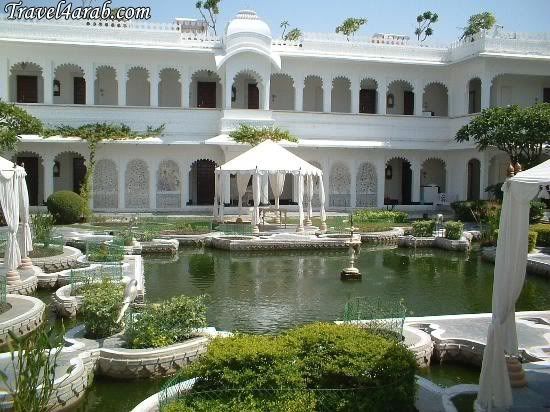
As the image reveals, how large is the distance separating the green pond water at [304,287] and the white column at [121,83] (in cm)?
983

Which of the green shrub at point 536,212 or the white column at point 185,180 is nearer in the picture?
the green shrub at point 536,212

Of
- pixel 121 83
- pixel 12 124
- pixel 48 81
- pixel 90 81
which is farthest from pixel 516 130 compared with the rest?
pixel 48 81

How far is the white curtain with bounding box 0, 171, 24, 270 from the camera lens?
12.6 m

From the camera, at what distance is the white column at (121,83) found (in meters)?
26.0

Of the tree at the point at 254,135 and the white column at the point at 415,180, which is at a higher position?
the tree at the point at 254,135

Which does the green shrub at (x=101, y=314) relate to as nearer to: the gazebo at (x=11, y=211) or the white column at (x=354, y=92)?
the gazebo at (x=11, y=211)

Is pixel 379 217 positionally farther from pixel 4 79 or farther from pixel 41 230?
pixel 4 79

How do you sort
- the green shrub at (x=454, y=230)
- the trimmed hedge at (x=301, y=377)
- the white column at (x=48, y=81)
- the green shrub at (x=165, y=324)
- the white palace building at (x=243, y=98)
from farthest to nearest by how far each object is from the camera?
the white palace building at (x=243, y=98) < the white column at (x=48, y=81) < the green shrub at (x=454, y=230) < the green shrub at (x=165, y=324) < the trimmed hedge at (x=301, y=377)

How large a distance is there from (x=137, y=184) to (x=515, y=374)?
21.1m

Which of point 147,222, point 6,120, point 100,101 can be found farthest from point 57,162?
point 147,222

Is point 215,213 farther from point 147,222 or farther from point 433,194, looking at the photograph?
point 433,194

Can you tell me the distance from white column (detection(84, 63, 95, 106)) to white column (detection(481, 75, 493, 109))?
638 inches

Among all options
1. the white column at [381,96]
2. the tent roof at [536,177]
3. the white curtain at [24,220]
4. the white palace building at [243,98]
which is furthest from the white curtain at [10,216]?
the white column at [381,96]

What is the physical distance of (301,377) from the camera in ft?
20.0
